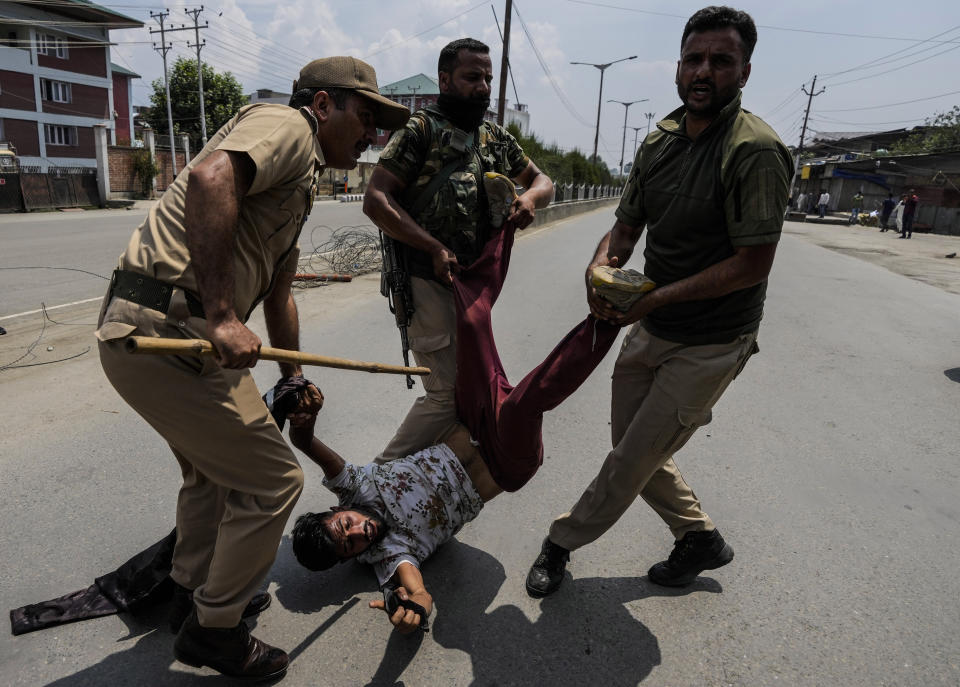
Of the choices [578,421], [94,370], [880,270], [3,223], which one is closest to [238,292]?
[578,421]

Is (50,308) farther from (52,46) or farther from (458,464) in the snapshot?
(52,46)

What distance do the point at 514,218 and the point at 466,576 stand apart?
61.4 inches

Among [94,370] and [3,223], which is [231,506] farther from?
[3,223]

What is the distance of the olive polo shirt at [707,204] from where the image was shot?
1.99m

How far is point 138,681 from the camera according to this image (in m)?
2.01

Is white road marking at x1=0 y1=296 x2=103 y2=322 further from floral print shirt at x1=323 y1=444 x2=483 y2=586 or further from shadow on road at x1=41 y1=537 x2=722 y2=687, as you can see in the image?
floral print shirt at x1=323 y1=444 x2=483 y2=586

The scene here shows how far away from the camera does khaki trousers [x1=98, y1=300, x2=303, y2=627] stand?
1771mm

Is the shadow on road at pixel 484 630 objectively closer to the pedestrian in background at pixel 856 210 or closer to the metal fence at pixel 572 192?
the metal fence at pixel 572 192

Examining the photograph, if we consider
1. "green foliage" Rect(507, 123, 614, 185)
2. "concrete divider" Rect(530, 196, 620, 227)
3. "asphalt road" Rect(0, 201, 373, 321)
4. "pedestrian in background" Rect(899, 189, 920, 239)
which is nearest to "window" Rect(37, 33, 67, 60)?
"asphalt road" Rect(0, 201, 373, 321)

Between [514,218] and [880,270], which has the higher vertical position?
[514,218]

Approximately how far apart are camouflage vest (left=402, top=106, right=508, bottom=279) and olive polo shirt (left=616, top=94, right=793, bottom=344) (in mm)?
721

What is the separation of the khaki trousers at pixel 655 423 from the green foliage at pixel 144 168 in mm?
28043

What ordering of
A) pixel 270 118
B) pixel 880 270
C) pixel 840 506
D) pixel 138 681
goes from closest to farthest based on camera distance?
1. pixel 270 118
2. pixel 138 681
3. pixel 840 506
4. pixel 880 270

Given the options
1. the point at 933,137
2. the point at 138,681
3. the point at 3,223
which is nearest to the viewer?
the point at 138,681
